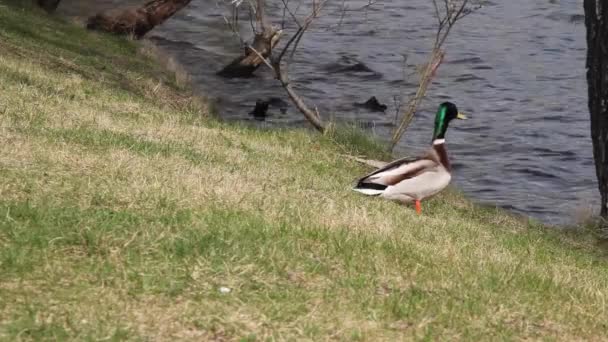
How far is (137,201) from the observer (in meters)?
7.56

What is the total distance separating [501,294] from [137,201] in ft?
8.60

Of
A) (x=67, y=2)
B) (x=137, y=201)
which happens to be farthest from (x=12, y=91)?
(x=67, y=2)

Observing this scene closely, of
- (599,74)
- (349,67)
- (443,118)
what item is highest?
(599,74)

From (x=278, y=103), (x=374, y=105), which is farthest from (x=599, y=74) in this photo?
(x=278, y=103)

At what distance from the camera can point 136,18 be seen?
23.6 meters

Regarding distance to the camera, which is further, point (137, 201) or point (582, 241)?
point (582, 241)

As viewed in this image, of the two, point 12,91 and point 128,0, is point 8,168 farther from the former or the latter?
point 128,0

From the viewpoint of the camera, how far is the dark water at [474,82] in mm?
18781

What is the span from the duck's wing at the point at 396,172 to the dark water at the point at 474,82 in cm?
558

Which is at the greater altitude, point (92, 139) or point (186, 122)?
point (92, 139)

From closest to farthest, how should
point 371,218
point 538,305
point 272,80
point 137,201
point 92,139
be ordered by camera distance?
point 538,305, point 137,201, point 371,218, point 92,139, point 272,80

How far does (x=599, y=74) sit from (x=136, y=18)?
1398 centimetres

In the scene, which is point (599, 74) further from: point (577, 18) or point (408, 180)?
point (577, 18)

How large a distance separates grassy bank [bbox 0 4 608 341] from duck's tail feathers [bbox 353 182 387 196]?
12 centimetres
